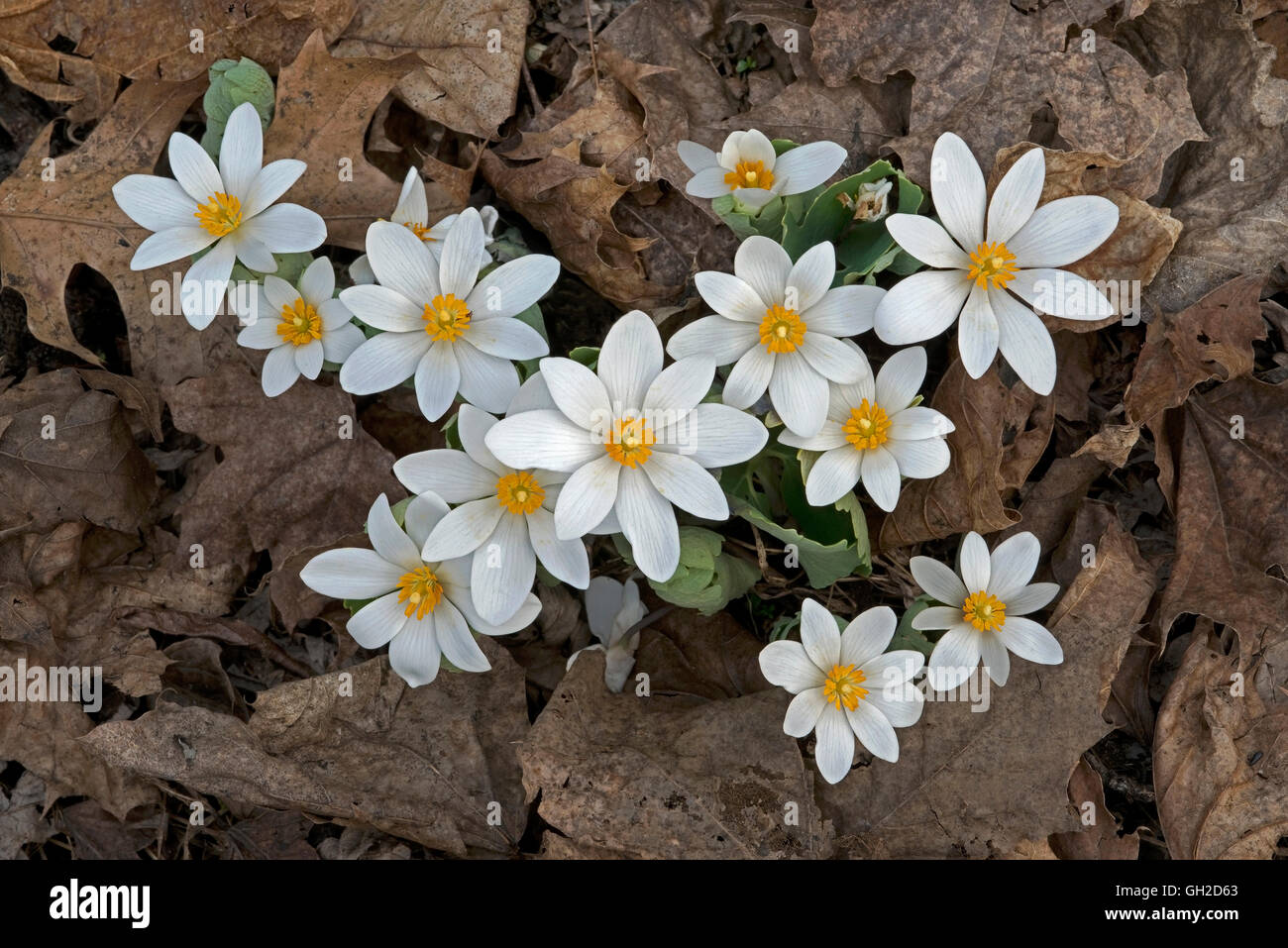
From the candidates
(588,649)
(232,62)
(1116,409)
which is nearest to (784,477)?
(588,649)

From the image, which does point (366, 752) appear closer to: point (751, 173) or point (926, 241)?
point (751, 173)

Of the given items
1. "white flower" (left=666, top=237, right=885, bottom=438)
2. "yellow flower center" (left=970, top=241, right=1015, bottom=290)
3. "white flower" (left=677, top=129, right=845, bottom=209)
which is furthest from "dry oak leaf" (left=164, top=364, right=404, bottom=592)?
"yellow flower center" (left=970, top=241, right=1015, bottom=290)

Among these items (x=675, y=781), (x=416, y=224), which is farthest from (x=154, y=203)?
(x=675, y=781)

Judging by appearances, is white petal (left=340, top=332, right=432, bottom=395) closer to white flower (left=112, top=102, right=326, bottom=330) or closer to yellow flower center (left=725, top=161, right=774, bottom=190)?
white flower (left=112, top=102, right=326, bottom=330)

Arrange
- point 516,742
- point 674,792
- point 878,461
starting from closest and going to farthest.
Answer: point 878,461
point 674,792
point 516,742

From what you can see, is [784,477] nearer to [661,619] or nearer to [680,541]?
[680,541]

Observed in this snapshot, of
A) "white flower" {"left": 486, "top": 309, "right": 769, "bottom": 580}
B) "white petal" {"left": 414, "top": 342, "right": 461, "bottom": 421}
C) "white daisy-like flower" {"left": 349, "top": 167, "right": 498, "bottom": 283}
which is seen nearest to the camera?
"white flower" {"left": 486, "top": 309, "right": 769, "bottom": 580}
